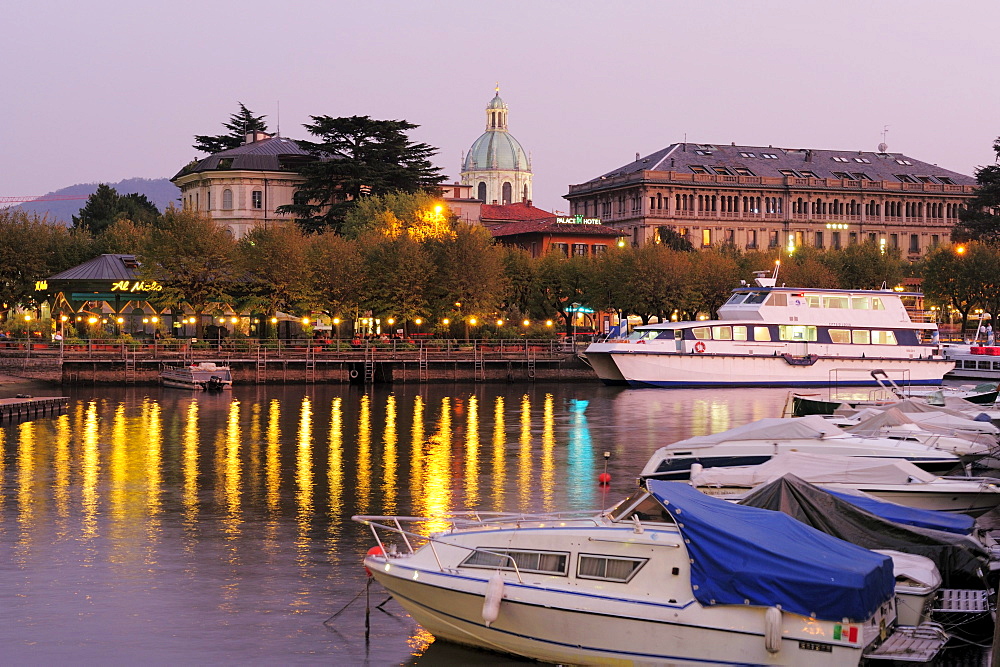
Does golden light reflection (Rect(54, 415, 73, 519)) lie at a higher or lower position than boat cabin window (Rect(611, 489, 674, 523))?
lower

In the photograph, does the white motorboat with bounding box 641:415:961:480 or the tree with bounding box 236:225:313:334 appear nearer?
the white motorboat with bounding box 641:415:961:480

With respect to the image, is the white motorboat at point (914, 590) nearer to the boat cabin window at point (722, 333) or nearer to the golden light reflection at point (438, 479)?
the golden light reflection at point (438, 479)

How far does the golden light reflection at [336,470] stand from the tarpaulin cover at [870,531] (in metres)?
11.6

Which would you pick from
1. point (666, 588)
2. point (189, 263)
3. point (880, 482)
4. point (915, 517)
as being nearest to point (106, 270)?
point (189, 263)

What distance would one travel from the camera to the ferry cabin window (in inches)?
3287

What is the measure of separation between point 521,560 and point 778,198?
476 feet

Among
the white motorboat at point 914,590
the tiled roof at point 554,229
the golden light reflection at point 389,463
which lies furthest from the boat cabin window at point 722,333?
the white motorboat at point 914,590

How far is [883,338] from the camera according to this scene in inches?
3319

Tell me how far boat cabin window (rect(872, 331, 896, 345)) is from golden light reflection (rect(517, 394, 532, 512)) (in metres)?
30.0

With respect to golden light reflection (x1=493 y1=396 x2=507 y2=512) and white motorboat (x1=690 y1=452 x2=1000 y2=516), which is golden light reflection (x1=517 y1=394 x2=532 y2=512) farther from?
white motorboat (x1=690 y1=452 x2=1000 y2=516)

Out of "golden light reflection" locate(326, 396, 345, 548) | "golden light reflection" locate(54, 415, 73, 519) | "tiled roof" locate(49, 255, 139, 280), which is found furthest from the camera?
"tiled roof" locate(49, 255, 139, 280)

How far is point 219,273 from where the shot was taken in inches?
3533

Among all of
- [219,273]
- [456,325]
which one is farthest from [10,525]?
[456,325]

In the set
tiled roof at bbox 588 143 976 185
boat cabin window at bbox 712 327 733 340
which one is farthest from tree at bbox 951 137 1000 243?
boat cabin window at bbox 712 327 733 340
